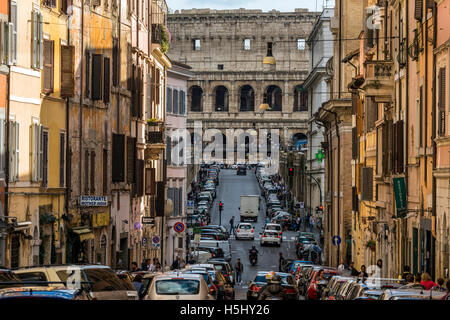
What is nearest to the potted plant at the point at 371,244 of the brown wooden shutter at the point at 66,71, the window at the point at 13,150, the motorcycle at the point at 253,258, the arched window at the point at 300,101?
the brown wooden shutter at the point at 66,71

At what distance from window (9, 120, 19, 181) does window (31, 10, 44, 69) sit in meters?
2.26

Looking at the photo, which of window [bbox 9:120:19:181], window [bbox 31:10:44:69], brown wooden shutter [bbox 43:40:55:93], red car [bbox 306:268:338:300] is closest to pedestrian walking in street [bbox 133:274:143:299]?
window [bbox 9:120:19:181]

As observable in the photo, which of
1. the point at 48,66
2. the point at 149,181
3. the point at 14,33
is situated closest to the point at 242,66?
the point at 149,181

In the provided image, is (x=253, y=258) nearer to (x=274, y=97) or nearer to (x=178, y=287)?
(x=178, y=287)

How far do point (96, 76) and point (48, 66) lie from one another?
5.31 m

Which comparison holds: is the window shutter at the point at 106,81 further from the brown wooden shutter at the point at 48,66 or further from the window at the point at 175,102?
the window at the point at 175,102

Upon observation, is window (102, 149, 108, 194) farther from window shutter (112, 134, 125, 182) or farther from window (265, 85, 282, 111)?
window (265, 85, 282, 111)

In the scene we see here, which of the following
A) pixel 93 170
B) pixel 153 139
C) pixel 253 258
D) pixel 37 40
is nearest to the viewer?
pixel 37 40

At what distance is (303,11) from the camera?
156250 millimetres

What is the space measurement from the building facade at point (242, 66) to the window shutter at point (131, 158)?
106m

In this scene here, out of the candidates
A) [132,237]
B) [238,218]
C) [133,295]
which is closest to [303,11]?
[238,218]

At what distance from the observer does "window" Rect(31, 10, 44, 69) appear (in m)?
30.7

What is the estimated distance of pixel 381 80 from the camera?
36.7 metres
